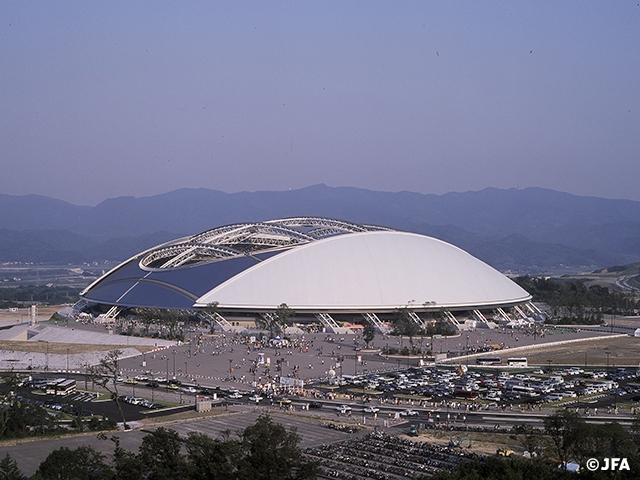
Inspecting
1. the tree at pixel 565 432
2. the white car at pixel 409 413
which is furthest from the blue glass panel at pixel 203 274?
the tree at pixel 565 432

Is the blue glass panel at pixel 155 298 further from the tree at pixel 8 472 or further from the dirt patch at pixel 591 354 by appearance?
the tree at pixel 8 472

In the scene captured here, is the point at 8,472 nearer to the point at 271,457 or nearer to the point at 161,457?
the point at 161,457

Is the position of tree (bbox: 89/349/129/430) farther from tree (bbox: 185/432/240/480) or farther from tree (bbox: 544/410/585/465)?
tree (bbox: 544/410/585/465)

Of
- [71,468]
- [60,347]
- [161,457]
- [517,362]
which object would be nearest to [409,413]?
[161,457]

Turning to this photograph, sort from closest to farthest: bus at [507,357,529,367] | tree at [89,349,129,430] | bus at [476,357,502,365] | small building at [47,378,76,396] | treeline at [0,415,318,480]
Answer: treeline at [0,415,318,480] < tree at [89,349,129,430] < small building at [47,378,76,396] < bus at [507,357,529,367] < bus at [476,357,502,365]

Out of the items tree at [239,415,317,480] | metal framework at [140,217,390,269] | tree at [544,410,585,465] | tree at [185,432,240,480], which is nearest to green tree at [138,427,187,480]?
tree at [185,432,240,480]

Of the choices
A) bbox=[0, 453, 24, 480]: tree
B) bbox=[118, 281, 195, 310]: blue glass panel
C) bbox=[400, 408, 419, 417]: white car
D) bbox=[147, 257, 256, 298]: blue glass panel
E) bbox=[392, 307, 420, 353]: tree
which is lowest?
bbox=[0, 453, 24, 480]: tree

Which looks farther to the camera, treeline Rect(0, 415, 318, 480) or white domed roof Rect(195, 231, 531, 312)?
white domed roof Rect(195, 231, 531, 312)
